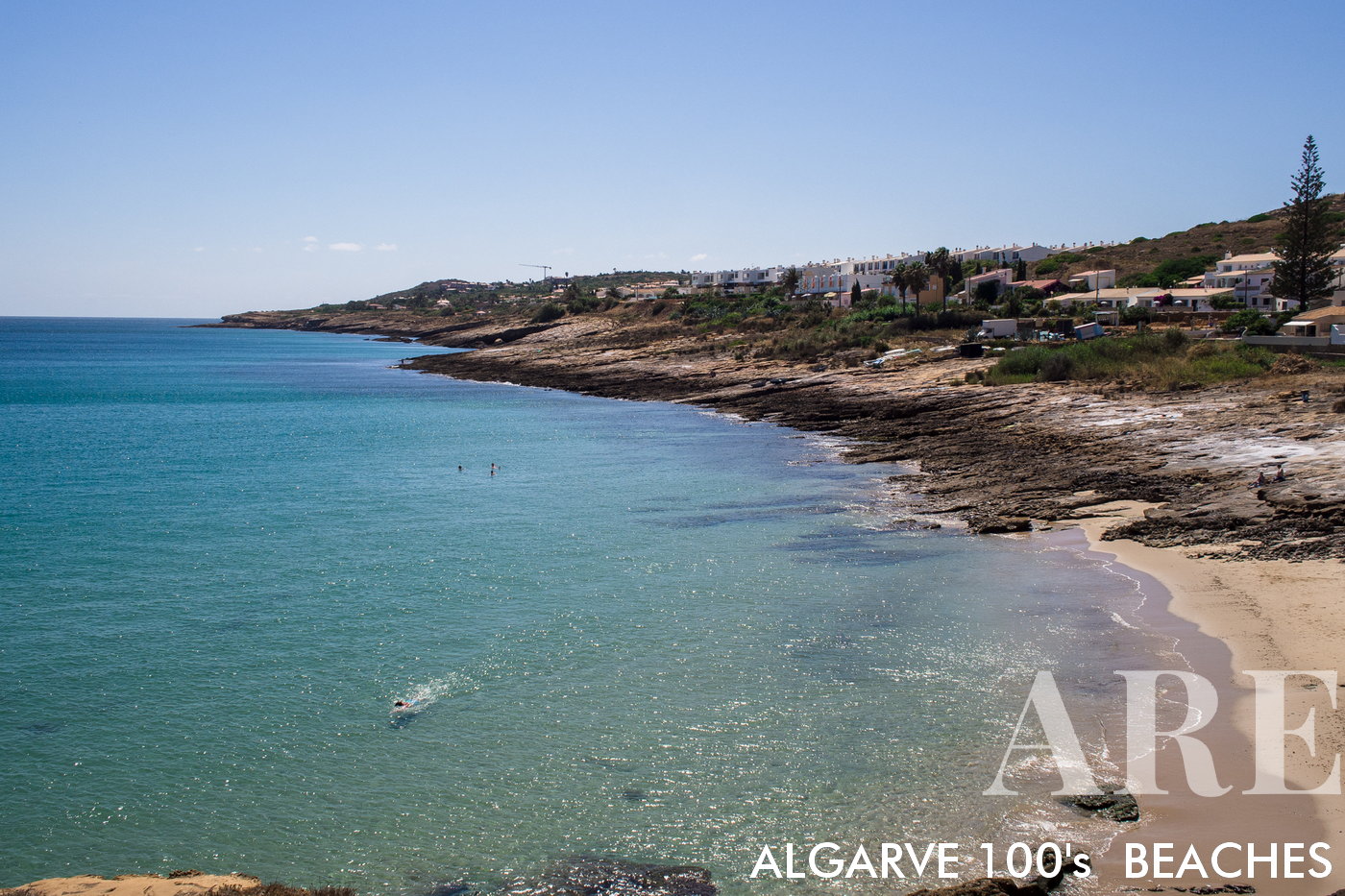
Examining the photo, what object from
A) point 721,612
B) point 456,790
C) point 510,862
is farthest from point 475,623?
point 510,862

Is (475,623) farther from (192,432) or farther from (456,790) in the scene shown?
(192,432)

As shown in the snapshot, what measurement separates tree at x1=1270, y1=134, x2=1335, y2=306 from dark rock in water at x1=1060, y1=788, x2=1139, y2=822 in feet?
185

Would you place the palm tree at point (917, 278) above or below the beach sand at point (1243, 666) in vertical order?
above

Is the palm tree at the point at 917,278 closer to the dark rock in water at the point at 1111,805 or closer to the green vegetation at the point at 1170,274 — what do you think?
the green vegetation at the point at 1170,274

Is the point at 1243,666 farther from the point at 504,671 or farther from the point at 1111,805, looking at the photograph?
the point at 504,671

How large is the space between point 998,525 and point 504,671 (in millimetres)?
13357

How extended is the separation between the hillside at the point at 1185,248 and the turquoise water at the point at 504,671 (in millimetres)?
82299

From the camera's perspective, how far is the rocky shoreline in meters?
20.1

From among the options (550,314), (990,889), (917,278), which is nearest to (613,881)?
(990,889)

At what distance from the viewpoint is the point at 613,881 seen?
9.48 meters

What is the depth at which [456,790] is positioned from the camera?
1151 cm

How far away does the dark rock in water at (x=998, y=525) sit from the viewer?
898 inches

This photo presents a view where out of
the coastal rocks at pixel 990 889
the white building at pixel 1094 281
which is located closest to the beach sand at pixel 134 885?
the coastal rocks at pixel 990 889

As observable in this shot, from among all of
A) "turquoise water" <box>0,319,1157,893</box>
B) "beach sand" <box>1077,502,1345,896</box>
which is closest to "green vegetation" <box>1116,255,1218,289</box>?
"turquoise water" <box>0,319,1157,893</box>
